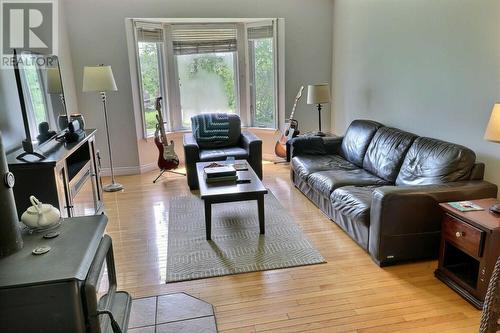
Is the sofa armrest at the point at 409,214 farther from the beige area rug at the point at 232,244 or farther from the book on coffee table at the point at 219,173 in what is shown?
the book on coffee table at the point at 219,173

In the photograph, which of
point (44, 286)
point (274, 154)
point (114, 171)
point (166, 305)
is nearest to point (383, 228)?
point (166, 305)

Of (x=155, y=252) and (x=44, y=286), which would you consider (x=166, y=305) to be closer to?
(x=155, y=252)

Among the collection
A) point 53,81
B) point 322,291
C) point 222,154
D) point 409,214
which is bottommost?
point 322,291

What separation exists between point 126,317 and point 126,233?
1.63 metres

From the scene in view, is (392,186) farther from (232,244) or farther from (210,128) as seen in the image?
(210,128)

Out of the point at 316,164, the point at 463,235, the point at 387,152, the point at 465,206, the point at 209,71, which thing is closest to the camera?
the point at 463,235

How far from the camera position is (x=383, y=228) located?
275cm

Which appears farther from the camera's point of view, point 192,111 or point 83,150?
point 192,111

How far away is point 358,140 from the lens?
14.2ft

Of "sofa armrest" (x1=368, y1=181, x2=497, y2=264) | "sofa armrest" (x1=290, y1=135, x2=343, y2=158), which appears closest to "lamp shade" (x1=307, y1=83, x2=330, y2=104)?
"sofa armrest" (x1=290, y1=135, x2=343, y2=158)

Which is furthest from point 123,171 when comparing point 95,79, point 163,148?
point 95,79

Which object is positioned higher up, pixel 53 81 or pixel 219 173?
pixel 53 81

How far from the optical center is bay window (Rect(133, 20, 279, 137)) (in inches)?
221

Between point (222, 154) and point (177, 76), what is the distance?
1.83 m
